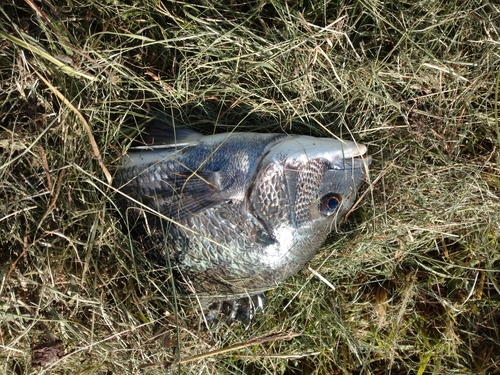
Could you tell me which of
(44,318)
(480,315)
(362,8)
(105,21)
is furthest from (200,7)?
(480,315)

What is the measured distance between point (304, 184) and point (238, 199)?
0.42 m

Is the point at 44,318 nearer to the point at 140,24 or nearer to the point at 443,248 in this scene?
the point at 140,24

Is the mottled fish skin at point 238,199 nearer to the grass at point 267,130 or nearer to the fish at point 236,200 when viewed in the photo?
the fish at point 236,200

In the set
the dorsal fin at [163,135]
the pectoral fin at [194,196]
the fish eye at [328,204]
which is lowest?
the fish eye at [328,204]

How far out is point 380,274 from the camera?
367 centimetres

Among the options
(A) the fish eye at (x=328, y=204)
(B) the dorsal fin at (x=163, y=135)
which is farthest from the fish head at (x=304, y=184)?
(B) the dorsal fin at (x=163, y=135)

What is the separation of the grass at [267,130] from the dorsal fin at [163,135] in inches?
2.9

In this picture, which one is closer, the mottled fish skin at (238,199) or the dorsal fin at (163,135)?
the mottled fish skin at (238,199)

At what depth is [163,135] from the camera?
3127 mm

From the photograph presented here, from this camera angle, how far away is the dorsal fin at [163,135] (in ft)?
10.1

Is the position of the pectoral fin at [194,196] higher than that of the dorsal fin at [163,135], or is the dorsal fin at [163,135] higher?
the dorsal fin at [163,135]

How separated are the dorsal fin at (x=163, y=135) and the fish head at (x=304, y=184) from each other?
1.80 ft

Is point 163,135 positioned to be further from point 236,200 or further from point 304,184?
point 304,184

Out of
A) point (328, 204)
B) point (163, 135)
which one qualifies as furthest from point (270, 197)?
point (163, 135)
